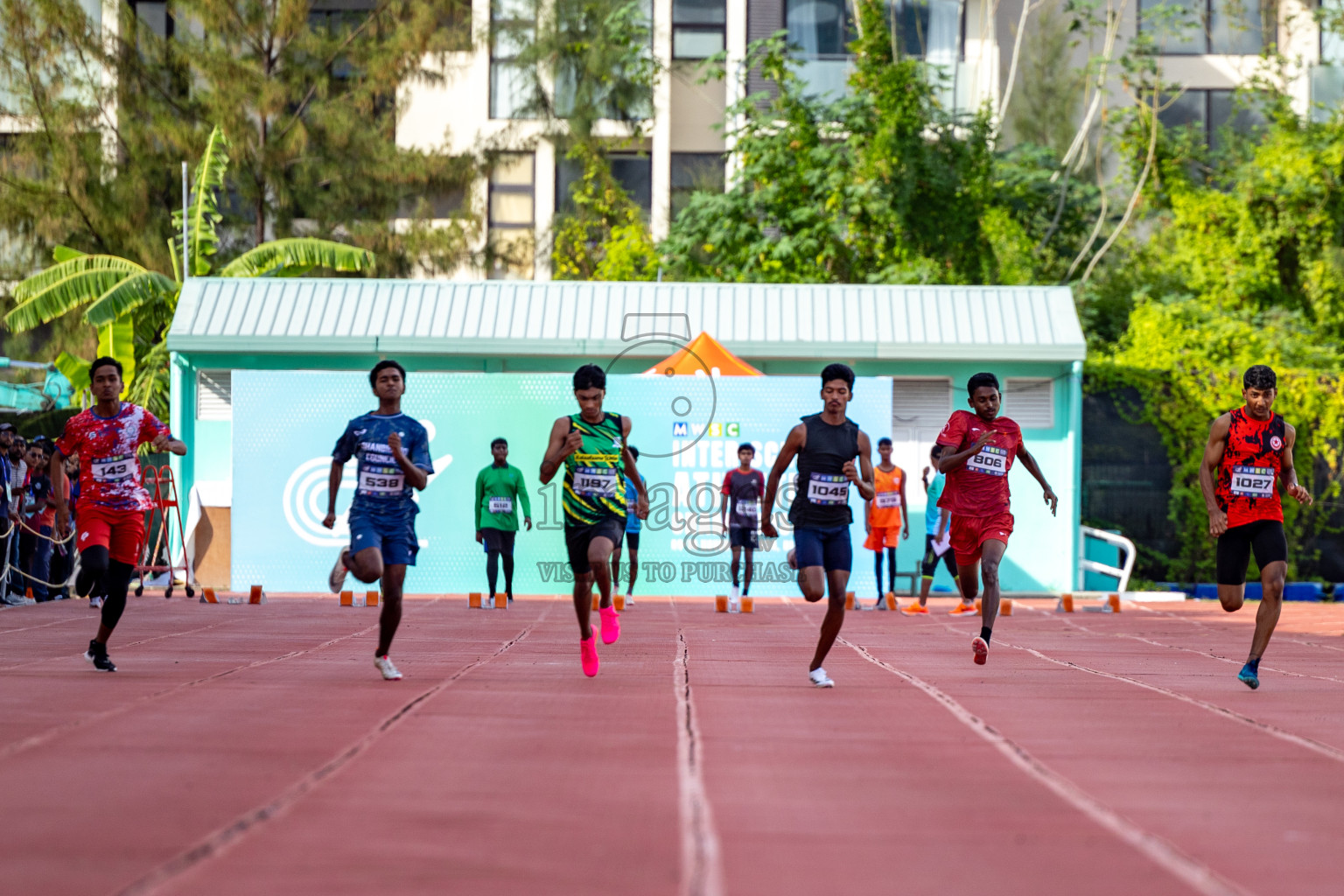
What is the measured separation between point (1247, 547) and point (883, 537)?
8.66 m

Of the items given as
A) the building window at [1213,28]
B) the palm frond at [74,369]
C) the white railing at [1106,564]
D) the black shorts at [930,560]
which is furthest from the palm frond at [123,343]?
the building window at [1213,28]

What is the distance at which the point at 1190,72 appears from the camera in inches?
1378

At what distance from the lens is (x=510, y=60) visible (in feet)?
111

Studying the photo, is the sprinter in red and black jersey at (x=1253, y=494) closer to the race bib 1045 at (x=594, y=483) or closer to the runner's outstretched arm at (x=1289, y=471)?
the runner's outstretched arm at (x=1289, y=471)

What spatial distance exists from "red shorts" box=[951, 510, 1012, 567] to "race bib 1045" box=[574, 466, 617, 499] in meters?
2.43

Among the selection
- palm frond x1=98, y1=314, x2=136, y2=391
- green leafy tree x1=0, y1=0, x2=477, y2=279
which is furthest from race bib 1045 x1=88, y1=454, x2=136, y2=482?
green leafy tree x1=0, y1=0, x2=477, y2=279

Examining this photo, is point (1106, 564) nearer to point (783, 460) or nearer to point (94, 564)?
point (783, 460)

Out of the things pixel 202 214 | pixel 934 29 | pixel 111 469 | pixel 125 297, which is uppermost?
pixel 934 29

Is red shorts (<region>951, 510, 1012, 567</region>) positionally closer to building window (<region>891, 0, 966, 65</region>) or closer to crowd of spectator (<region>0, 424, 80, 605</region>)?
→ crowd of spectator (<region>0, 424, 80, 605</region>)

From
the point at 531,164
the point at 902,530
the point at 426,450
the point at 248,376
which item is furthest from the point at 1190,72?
the point at 426,450

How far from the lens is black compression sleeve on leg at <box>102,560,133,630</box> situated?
9.53 metres

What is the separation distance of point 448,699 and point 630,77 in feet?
85.6

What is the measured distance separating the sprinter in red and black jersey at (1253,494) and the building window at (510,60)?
85.0ft

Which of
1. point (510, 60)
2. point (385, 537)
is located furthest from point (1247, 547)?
point (510, 60)
